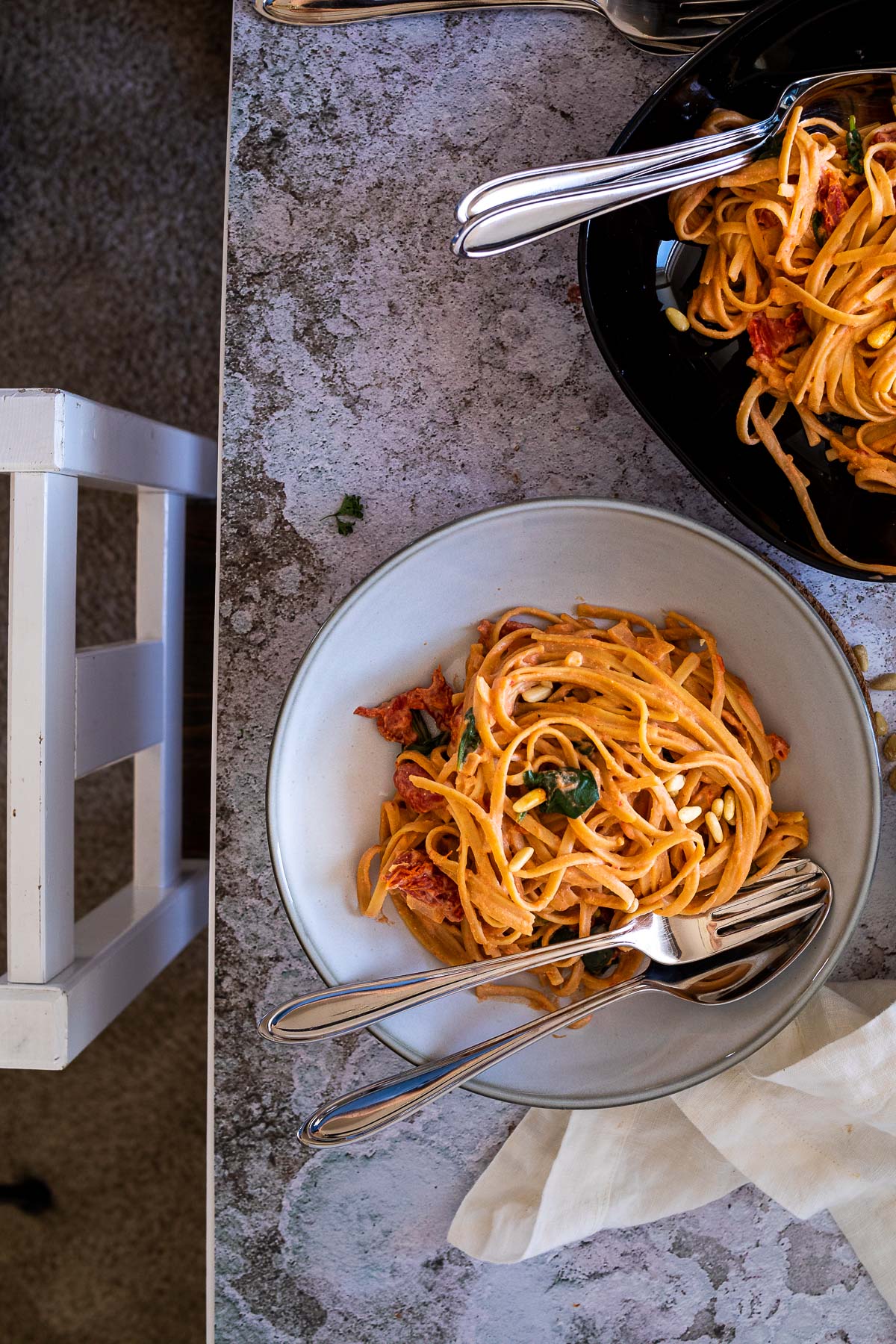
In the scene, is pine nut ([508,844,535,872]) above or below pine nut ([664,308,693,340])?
below

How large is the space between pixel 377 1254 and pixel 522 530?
3.33 feet

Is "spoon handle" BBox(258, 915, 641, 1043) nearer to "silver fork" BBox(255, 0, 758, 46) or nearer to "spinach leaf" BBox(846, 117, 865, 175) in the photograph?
"spinach leaf" BBox(846, 117, 865, 175)

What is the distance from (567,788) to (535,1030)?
28 cm

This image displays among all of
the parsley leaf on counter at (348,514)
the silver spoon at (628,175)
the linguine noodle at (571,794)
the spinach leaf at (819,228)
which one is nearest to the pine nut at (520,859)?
the linguine noodle at (571,794)

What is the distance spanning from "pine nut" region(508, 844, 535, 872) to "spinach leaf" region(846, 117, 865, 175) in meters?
0.87

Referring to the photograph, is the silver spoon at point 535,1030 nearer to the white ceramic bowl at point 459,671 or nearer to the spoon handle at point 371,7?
the white ceramic bowl at point 459,671

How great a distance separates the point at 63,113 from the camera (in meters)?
1.88

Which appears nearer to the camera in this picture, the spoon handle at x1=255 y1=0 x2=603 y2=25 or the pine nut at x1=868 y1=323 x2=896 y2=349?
the pine nut at x1=868 y1=323 x2=896 y2=349

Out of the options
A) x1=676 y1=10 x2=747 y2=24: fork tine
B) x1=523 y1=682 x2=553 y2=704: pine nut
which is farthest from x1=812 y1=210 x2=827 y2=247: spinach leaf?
x1=523 y1=682 x2=553 y2=704: pine nut

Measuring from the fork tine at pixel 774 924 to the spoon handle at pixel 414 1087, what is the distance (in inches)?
6.1

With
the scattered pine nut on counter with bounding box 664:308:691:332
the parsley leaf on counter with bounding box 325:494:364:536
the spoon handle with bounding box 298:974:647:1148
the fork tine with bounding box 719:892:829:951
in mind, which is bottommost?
the spoon handle with bounding box 298:974:647:1148

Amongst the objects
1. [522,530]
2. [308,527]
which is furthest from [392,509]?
[522,530]

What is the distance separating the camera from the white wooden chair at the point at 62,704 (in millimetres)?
1065

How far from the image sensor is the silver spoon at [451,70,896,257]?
0.93 m
